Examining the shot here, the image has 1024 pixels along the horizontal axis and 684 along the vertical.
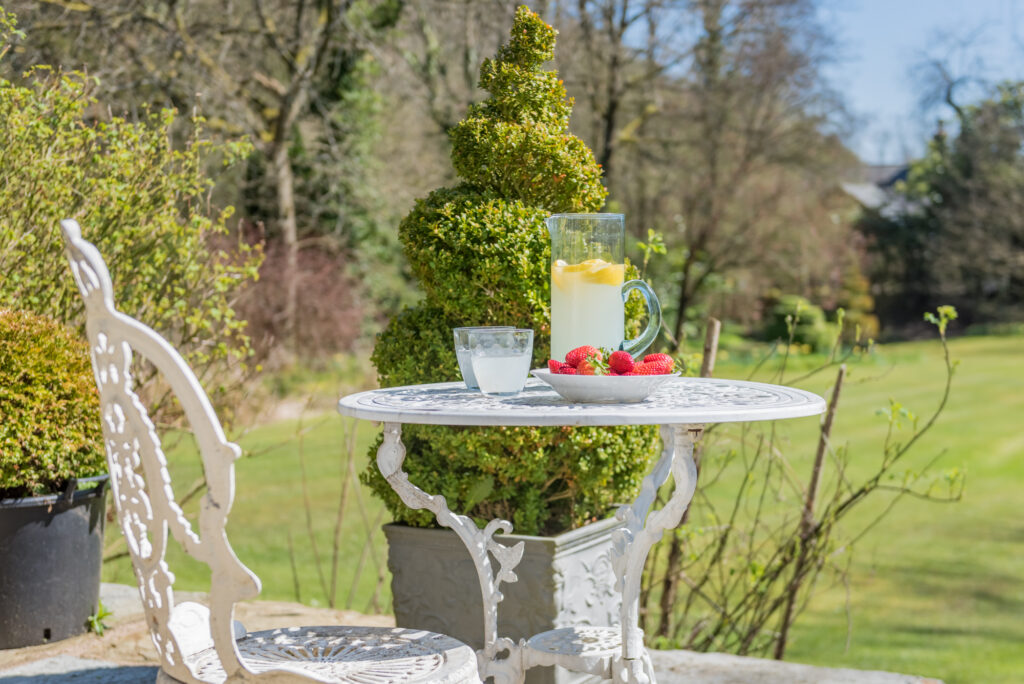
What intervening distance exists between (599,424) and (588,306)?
2.00 feet

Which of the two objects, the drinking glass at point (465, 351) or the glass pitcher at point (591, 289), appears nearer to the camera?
the drinking glass at point (465, 351)

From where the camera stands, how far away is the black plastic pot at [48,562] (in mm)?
2990

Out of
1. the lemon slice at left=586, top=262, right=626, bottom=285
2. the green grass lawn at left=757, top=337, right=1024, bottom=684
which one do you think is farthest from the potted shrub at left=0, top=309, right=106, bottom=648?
the green grass lawn at left=757, top=337, right=1024, bottom=684

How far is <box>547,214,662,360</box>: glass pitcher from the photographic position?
7.50 feet

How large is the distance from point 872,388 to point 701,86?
18.0 feet

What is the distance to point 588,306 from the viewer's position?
90.1 inches

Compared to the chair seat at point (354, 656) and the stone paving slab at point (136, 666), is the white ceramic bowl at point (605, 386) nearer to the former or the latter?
the chair seat at point (354, 656)

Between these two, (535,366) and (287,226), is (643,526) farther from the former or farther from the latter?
(287,226)

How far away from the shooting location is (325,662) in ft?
6.16

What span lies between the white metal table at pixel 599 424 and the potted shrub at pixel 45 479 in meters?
1.26

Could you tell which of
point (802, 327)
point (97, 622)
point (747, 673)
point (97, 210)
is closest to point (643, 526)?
point (747, 673)

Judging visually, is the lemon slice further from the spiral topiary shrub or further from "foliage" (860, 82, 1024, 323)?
"foliage" (860, 82, 1024, 323)

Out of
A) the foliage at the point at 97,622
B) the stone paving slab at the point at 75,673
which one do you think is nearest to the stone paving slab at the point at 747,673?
the stone paving slab at the point at 75,673

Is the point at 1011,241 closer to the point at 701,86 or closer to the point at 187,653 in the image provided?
the point at 701,86
